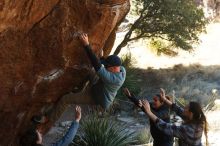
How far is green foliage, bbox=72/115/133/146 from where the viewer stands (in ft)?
33.9

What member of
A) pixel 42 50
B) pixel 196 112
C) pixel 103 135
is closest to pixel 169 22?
pixel 103 135

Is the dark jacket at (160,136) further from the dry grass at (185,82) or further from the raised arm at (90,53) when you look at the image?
the dry grass at (185,82)

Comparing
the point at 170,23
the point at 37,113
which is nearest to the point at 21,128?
the point at 37,113

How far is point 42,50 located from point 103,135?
3.25 metres

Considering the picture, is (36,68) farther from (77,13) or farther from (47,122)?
(47,122)

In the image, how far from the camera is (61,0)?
25.2 feet

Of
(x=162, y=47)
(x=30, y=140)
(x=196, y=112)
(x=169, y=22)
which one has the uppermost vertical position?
(x=196, y=112)

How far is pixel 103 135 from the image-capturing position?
10383mm

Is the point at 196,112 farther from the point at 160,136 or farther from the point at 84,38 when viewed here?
the point at 84,38

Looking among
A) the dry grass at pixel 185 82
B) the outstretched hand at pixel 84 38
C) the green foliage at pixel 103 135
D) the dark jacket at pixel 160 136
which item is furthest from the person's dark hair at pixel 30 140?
the dry grass at pixel 185 82

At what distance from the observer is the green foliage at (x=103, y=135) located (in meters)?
10.3

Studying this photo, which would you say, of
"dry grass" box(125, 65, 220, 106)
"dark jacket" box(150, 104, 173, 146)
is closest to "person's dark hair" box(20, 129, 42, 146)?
"dark jacket" box(150, 104, 173, 146)

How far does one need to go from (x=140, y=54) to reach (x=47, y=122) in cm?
1482

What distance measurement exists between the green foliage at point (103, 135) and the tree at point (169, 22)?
8415 millimetres
